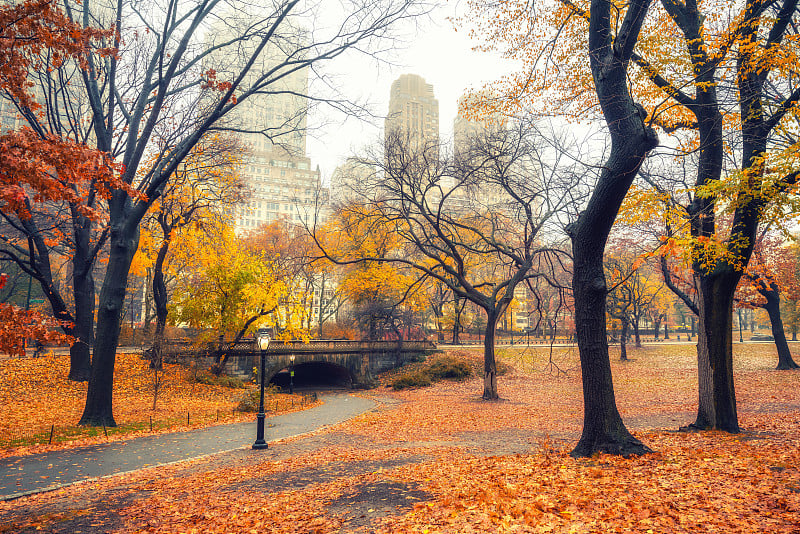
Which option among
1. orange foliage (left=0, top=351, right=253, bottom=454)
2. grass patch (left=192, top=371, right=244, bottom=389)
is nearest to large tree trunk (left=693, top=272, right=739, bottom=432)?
orange foliage (left=0, top=351, right=253, bottom=454)

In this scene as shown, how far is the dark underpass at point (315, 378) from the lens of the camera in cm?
3572

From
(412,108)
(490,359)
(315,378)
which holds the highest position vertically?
(412,108)

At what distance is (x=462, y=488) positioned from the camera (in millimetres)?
5973

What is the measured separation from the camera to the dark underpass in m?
35.7

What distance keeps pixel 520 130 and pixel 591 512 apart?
14.1 m

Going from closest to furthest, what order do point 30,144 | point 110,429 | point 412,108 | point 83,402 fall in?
point 30,144 < point 110,429 < point 83,402 < point 412,108

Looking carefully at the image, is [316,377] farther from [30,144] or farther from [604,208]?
[604,208]

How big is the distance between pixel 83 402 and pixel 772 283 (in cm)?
3363

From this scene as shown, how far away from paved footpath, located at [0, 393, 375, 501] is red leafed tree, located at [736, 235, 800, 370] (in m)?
17.9

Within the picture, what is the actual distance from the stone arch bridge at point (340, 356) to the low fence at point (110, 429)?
904 centimetres

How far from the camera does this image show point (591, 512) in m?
4.73

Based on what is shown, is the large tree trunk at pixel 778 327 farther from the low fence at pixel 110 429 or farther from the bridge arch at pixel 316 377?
the low fence at pixel 110 429

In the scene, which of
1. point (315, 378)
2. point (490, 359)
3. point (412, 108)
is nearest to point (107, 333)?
point (490, 359)

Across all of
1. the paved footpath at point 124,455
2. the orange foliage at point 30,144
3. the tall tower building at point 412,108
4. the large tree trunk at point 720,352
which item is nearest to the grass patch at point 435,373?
the paved footpath at point 124,455
